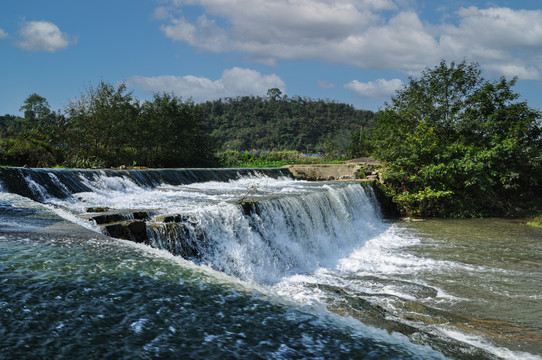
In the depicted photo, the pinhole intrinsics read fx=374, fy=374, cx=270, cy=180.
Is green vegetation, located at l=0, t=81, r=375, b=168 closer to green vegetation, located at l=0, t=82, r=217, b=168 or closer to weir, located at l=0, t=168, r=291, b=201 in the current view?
green vegetation, located at l=0, t=82, r=217, b=168

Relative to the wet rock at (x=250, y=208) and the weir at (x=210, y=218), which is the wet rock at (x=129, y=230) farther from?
the wet rock at (x=250, y=208)

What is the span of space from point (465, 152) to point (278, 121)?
47821 mm

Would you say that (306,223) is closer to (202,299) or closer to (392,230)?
(392,230)

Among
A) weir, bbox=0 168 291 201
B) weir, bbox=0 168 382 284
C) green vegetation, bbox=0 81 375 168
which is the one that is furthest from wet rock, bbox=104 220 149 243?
green vegetation, bbox=0 81 375 168

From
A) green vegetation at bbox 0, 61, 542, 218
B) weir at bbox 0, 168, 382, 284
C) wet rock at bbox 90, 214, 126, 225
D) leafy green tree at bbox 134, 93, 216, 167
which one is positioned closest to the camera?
wet rock at bbox 90, 214, 126, 225

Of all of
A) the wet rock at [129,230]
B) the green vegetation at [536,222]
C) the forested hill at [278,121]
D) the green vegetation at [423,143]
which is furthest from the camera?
the forested hill at [278,121]

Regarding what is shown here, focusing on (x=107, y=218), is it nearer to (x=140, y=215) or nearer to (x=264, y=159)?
(x=140, y=215)

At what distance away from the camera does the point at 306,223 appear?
8992 mm

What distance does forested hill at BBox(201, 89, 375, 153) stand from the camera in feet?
182

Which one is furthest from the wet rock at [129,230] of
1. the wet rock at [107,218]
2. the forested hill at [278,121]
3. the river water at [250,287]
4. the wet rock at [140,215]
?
the forested hill at [278,121]

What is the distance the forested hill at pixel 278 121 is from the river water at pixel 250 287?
41769mm

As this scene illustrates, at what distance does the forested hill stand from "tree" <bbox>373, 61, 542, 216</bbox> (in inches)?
1366

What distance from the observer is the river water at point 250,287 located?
2508 mm

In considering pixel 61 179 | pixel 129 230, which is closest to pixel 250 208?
pixel 129 230
